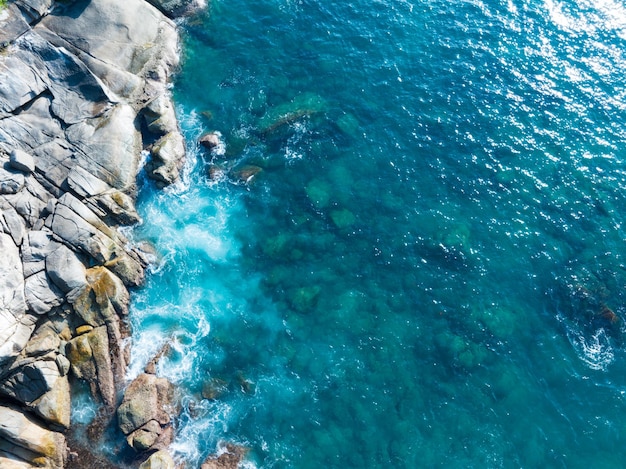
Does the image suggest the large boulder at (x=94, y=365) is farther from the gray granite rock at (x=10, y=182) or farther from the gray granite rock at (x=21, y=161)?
the gray granite rock at (x=21, y=161)

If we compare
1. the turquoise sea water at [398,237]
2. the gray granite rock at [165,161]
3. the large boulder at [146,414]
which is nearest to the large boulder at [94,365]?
the large boulder at [146,414]

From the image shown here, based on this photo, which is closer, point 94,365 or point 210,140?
point 94,365

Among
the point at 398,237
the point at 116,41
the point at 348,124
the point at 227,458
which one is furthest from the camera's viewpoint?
the point at 116,41

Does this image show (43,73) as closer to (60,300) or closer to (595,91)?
(60,300)

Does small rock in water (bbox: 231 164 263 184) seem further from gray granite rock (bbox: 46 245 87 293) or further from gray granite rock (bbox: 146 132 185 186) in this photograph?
gray granite rock (bbox: 46 245 87 293)

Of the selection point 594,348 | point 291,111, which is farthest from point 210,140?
point 594,348

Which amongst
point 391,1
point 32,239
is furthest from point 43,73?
point 391,1

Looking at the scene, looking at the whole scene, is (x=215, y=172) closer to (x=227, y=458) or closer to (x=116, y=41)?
(x=116, y=41)
